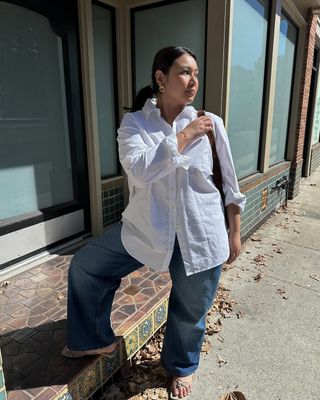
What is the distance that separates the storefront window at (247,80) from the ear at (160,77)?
6.48 ft

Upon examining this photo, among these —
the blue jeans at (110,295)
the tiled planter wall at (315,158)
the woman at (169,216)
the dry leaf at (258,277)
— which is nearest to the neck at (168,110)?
the woman at (169,216)

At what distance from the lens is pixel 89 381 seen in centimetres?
191

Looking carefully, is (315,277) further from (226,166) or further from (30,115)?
(30,115)

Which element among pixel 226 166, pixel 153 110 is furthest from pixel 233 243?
pixel 153 110

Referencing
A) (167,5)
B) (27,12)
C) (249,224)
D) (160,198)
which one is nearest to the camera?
(160,198)

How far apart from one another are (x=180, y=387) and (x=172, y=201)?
46.5 inches

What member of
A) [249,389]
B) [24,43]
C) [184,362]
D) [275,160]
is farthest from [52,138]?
[275,160]

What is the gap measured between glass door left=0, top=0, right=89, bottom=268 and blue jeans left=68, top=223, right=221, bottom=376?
4.39 ft

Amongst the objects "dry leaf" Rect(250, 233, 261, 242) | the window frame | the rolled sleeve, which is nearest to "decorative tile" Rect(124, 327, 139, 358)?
the rolled sleeve

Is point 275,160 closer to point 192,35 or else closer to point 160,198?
point 192,35

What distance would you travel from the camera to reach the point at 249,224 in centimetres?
450

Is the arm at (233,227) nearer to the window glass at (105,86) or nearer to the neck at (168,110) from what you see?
the neck at (168,110)

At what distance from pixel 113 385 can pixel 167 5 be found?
3428 mm

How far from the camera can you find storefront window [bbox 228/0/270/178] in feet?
11.2
